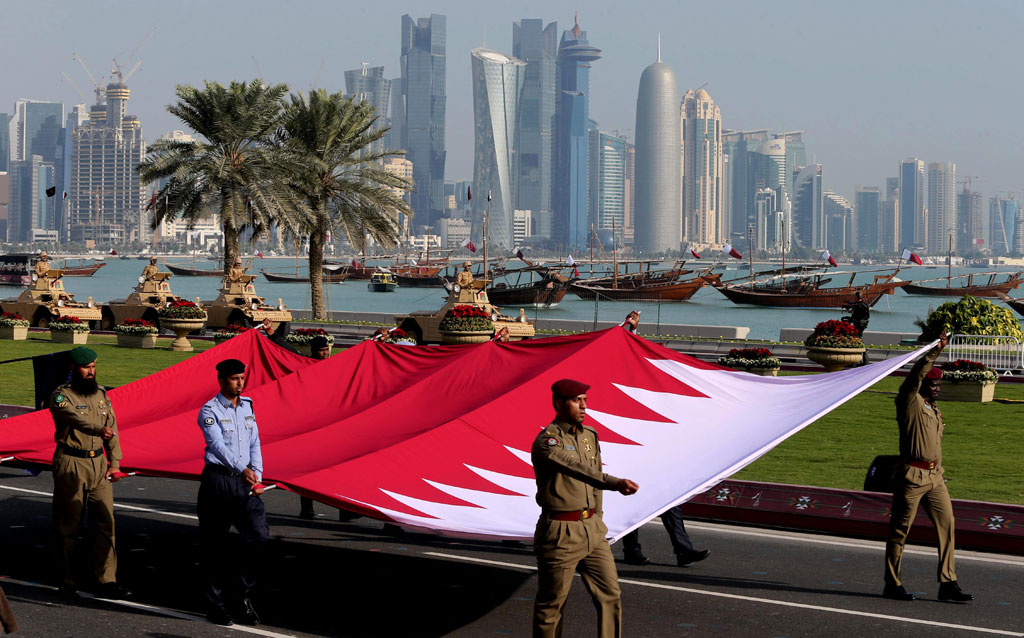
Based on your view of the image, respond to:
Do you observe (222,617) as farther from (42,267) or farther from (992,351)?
(42,267)

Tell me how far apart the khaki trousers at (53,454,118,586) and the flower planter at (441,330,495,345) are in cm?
2362

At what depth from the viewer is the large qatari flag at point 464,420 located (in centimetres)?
987

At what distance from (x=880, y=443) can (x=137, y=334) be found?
84.4 ft

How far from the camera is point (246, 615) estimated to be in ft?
30.7

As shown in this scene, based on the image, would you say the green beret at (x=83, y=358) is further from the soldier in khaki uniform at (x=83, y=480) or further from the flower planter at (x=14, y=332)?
the flower planter at (x=14, y=332)

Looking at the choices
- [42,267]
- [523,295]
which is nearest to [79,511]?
[42,267]

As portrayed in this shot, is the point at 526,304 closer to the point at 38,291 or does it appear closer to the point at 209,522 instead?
the point at 38,291

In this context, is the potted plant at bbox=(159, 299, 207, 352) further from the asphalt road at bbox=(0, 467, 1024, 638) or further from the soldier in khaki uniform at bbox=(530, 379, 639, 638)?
the soldier in khaki uniform at bbox=(530, 379, 639, 638)

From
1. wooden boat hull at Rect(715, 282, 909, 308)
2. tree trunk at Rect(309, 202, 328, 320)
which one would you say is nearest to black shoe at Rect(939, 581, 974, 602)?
tree trunk at Rect(309, 202, 328, 320)

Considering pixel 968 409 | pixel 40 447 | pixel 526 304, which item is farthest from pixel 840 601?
pixel 526 304

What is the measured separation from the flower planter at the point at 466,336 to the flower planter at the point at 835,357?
963cm

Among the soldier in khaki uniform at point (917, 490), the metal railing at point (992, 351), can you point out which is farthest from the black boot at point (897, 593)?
the metal railing at point (992, 351)

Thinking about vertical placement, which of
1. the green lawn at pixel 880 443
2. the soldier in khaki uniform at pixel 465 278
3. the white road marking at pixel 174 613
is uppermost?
the soldier in khaki uniform at pixel 465 278

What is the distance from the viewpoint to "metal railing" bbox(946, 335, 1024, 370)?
30234mm
